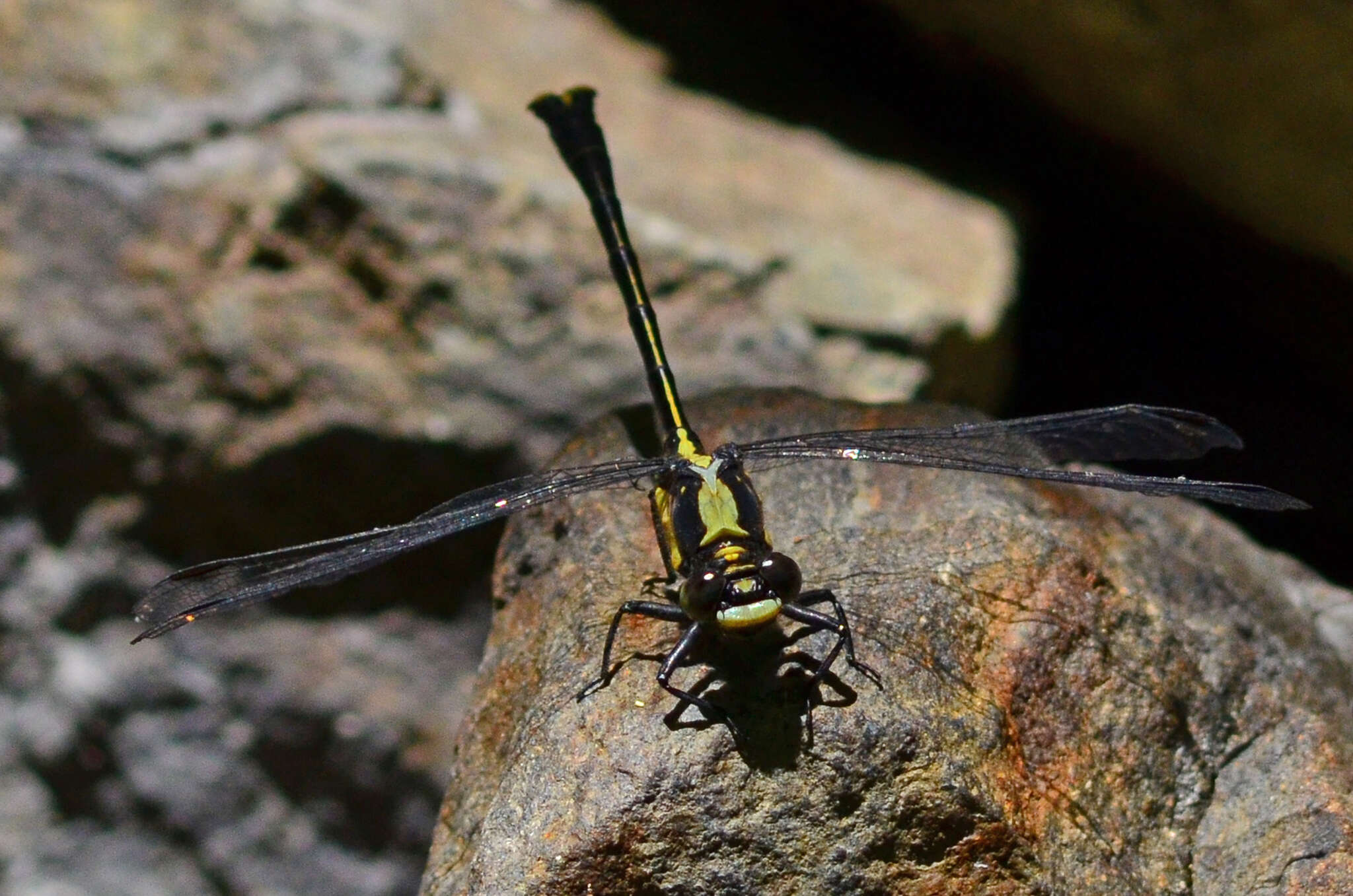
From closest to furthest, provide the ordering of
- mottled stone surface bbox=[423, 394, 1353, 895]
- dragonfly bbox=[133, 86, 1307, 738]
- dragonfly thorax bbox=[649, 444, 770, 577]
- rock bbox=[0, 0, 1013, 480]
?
mottled stone surface bbox=[423, 394, 1353, 895] < dragonfly bbox=[133, 86, 1307, 738] < dragonfly thorax bbox=[649, 444, 770, 577] < rock bbox=[0, 0, 1013, 480]

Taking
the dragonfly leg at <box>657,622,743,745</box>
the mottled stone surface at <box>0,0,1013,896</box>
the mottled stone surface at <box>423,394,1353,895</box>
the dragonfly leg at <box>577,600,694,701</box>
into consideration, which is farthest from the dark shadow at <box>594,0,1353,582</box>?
the dragonfly leg at <box>657,622,743,745</box>

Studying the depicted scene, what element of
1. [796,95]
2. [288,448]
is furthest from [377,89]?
[796,95]

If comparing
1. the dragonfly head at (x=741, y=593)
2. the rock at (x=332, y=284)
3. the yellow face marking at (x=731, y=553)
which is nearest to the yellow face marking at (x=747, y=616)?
the dragonfly head at (x=741, y=593)

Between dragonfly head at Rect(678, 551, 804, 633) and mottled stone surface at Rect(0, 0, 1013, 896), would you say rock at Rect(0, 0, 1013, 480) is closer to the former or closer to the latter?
mottled stone surface at Rect(0, 0, 1013, 896)

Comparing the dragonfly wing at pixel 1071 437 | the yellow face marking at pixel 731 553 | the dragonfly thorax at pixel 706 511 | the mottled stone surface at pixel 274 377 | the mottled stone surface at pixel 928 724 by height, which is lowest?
the mottled stone surface at pixel 928 724

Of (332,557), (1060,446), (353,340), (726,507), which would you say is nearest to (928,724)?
(726,507)

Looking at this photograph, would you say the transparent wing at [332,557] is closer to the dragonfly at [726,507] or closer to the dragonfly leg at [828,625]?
the dragonfly at [726,507]
